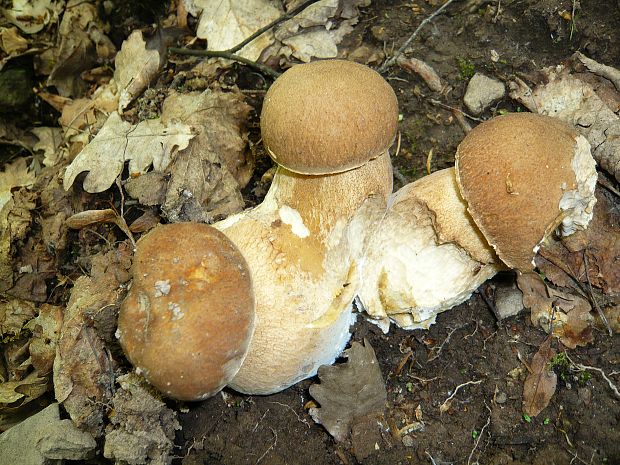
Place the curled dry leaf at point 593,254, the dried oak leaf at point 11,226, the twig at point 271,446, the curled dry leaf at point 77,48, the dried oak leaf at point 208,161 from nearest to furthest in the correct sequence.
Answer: the twig at point 271,446
the curled dry leaf at point 593,254
the dried oak leaf at point 208,161
the dried oak leaf at point 11,226
the curled dry leaf at point 77,48

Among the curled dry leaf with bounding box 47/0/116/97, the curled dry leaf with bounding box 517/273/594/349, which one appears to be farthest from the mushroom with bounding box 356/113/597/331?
the curled dry leaf with bounding box 47/0/116/97

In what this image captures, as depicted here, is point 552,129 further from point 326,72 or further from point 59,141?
point 59,141

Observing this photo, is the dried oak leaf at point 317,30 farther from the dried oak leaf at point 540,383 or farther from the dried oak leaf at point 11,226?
the dried oak leaf at point 540,383

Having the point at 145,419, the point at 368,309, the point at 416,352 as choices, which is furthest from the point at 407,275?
the point at 145,419

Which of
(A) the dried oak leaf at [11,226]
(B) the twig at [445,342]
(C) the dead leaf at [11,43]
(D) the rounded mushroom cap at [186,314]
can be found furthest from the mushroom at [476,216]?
(C) the dead leaf at [11,43]

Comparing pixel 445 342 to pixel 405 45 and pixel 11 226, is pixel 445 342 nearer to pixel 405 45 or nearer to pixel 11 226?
pixel 405 45

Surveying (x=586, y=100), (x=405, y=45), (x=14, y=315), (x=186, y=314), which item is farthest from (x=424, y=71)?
(x=14, y=315)

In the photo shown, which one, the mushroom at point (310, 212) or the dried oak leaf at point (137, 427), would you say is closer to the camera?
the mushroom at point (310, 212)
